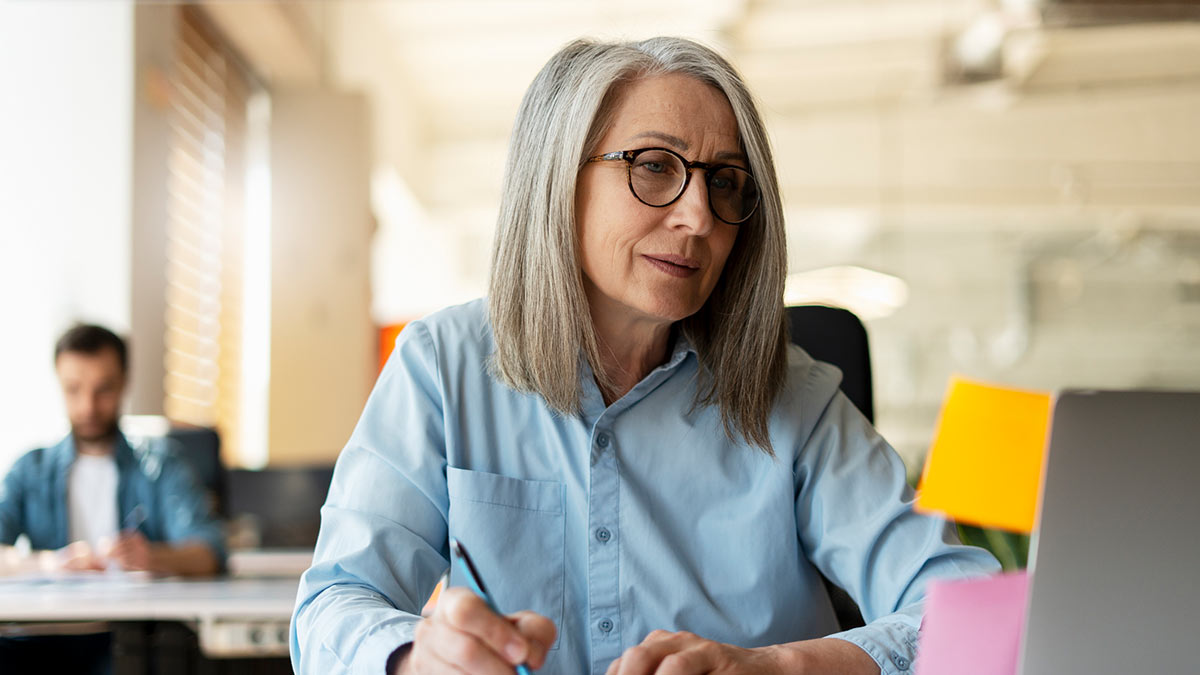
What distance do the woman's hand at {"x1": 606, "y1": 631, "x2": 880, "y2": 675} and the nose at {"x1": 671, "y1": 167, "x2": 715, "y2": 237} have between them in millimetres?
459

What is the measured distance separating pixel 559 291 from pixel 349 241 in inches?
158

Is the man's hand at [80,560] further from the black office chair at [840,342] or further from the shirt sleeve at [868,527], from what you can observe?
the shirt sleeve at [868,527]

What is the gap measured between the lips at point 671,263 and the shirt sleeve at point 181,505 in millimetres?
2057

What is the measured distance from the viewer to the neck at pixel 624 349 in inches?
52.4

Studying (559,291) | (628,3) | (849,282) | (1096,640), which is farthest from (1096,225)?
(1096,640)

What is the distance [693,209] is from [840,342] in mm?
480

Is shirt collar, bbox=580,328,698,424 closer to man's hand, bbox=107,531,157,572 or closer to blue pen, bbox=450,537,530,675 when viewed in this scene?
blue pen, bbox=450,537,530,675

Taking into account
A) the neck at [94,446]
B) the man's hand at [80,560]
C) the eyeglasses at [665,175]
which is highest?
the eyeglasses at [665,175]

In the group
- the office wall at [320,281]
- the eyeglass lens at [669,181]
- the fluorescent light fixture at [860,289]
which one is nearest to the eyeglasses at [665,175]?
the eyeglass lens at [669,181]

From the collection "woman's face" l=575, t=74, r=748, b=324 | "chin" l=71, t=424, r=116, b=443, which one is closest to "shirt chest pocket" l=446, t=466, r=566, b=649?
"woman's face" l=575, t=74, r=748, b=324

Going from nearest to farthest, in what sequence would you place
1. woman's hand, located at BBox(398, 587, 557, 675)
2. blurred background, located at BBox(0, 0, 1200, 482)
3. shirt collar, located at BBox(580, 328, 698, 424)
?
woman's hand, located at BBox(398, 587, 557, 675), shirt collar, located at BBox(580, 328, 698, 424), blurred background, located at BBox(0, 0, 1200, 482)

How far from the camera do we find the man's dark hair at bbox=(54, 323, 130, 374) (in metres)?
2.99

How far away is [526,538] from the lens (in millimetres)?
1205

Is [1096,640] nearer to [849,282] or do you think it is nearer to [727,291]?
[727,291]
